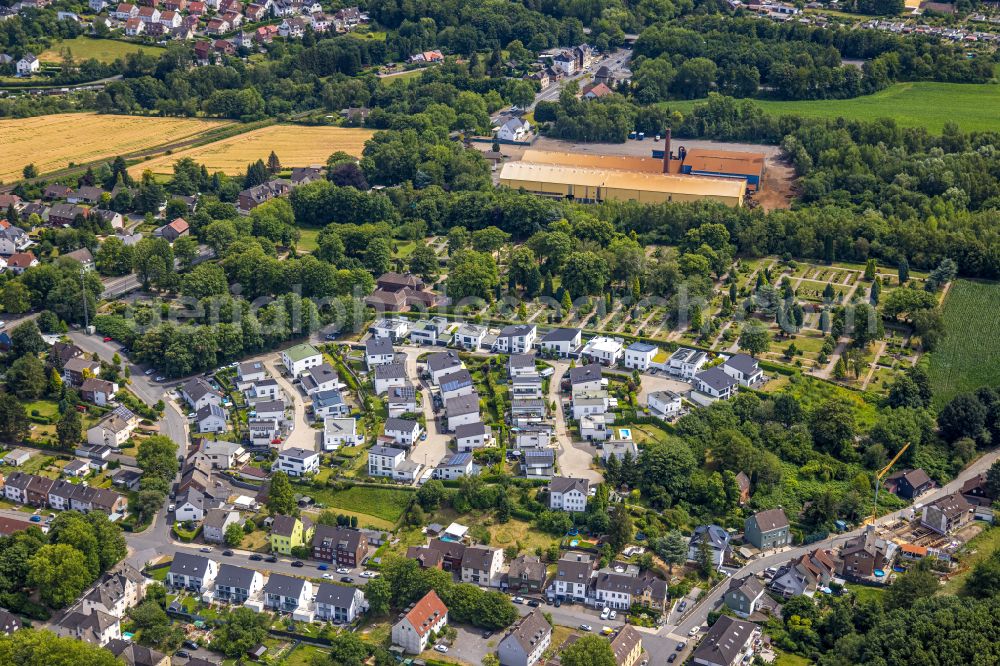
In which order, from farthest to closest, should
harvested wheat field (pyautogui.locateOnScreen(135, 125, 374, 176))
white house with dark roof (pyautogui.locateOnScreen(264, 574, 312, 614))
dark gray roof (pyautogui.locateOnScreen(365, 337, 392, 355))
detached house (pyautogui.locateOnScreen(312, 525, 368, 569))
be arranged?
harvested wheat field (pyautogui.locateOnScreen(135, 125, 374, 176)), dark gray roof (pyautogui.locateOnScreen(365, 337, 392, 355)), detached house (pyautogui.locateOnScreen(312, 525, 368, 569)), white house with dark roof (pyautogui.locateOnScreen(264, 574, 312, 614))

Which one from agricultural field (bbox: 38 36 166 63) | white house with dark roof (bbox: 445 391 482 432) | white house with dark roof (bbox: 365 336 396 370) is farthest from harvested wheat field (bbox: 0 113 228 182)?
white house with dark roof (bbox: 445 391 482 432)

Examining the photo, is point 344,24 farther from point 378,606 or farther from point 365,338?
point 378,606

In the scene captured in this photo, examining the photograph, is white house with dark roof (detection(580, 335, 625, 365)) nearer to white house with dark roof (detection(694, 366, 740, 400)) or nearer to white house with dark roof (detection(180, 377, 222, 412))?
white house with dark roof (detection(694, 366, 740, 400))

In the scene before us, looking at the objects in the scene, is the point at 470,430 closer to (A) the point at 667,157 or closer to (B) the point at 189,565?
(B) the point at 189,565

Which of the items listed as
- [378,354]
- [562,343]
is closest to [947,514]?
[562,343]

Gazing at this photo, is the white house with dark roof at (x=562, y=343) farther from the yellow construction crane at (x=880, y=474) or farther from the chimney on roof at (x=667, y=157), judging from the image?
the chimney on roof at (x=667, y=157)

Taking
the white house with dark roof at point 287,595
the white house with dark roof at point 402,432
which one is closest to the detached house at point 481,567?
the white house with dark roof at point 287,595

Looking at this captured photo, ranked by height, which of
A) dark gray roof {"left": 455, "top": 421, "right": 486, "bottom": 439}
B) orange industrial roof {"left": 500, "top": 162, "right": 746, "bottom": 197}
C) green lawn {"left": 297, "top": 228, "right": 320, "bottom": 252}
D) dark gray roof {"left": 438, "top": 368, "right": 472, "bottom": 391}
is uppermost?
orange industrial roof {"left": 500, "top": 162, "right": 746, "bottom": 197}
